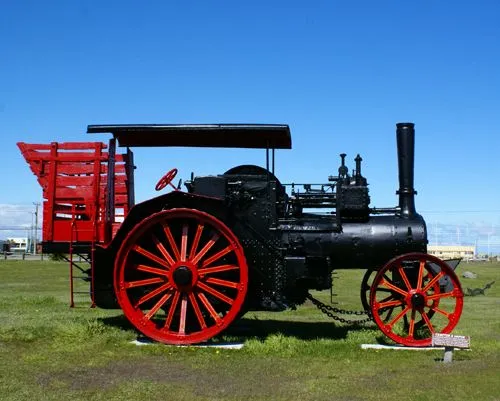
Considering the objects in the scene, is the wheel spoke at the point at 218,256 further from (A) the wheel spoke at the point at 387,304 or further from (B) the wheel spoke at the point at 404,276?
(B) the wheel spoke at the point at 404,276

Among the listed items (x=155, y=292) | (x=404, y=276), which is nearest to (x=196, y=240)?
(x=155, y=292)

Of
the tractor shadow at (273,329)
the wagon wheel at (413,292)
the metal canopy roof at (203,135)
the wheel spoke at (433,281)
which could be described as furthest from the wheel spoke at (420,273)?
the metal canopy roof at (203,135)

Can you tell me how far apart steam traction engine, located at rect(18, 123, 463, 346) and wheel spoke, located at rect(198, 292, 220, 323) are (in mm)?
16

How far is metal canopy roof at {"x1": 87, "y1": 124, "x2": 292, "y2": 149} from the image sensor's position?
1038 centimetres

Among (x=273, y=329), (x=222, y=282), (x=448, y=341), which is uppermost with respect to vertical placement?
(x=222, y=282)

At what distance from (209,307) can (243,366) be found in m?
1.59

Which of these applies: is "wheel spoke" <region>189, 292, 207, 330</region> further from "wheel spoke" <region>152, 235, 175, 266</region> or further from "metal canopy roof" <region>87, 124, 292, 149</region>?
"metal canopy roof" <region>87, 124, 292, 149</region>

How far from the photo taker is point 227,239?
1012 cm

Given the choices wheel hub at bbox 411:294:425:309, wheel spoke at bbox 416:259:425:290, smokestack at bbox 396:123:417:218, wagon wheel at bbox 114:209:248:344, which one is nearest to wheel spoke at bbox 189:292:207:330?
wagon wheel at bbox 114:209:248:344

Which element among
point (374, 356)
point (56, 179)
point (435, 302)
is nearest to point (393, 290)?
point (435, 302)

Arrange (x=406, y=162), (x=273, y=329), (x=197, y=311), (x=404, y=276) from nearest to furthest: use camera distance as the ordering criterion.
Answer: (x=197, y=311) < (x=404, y=276) < (x=406, y=162) < (x=273, y=329)

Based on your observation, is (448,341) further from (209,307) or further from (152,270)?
(152,270)

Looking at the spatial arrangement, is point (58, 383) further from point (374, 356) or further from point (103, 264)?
point (374, 356)

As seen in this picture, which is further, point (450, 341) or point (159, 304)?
point (159, 304)
